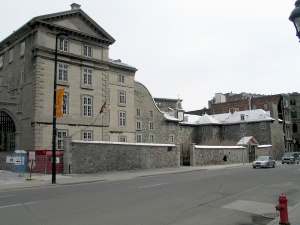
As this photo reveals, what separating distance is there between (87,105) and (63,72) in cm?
461

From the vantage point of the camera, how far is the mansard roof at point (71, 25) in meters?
34.8

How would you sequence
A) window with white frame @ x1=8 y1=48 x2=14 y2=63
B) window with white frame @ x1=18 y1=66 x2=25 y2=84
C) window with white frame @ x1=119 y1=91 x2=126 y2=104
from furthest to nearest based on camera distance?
1. window with white frame @ x1=119 y1=91 x2=126 y2=104
2. window with white frame @ x1=8 y1=48 x2=14 y2=63
3. window with white frame @ x1=18 y1=66 x2=25 y2=84

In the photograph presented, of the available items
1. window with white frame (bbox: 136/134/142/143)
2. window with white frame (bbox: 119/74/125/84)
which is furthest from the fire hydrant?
window with white frame (bbox: 136/134/142/143)

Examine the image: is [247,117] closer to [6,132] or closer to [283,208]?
[6,132]

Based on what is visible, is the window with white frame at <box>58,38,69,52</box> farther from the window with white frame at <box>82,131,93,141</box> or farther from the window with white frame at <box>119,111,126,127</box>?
the window with white frame at <box>119,111,126,127</box>

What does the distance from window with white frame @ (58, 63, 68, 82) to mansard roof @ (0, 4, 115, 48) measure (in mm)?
3792

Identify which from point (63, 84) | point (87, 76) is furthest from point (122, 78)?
point (63, 84)

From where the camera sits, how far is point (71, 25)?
3744 centimetres

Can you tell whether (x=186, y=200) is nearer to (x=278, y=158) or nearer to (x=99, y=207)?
(x=99, y=207)

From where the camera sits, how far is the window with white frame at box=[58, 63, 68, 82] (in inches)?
1422

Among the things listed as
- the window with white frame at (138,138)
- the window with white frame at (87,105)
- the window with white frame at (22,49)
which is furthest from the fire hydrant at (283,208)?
the window with white frame at (138,138)

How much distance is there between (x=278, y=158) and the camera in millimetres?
70188

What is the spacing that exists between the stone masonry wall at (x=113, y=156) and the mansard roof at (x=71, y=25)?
545 inches

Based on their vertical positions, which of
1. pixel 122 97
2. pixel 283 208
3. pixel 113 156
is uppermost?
pixel 122 97
